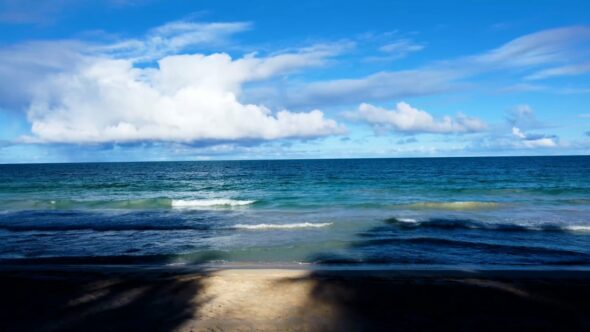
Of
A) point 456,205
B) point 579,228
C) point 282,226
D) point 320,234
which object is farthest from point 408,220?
point 456,205

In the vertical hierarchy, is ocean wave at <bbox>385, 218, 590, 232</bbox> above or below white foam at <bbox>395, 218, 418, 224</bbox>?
below

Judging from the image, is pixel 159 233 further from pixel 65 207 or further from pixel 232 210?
pixel 65 207

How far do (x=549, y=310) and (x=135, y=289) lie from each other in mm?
6756

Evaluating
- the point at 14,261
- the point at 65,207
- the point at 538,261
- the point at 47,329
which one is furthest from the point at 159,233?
the point at 65,207

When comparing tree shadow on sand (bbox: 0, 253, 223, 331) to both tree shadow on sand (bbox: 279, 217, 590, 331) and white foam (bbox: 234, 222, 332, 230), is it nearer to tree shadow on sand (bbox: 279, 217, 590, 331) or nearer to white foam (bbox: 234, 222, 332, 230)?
tree shadow on sand (bbox: 279, 217, 590, 331)

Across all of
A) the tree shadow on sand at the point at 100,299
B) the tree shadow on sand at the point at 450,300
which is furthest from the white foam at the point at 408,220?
the tree shadow on sand at the point at 100,299

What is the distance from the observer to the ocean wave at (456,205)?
21.2 metres

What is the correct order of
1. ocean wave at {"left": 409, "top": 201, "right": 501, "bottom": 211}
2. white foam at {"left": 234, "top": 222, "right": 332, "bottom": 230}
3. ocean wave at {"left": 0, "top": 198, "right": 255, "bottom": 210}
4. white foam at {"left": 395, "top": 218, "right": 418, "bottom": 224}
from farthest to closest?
ocean wave at {"left": 0, "top": 198, "right": 255, "bottom": 210} < ocean wave at {"left": 409, "top": 201, "right": 501, "bottom": 211} < white foam at {"left": 395, "top": 218, "right": 418, "bottom": 224} < white foam at {"left": 234, "top": 222, "right": 332, "bottom": 230}

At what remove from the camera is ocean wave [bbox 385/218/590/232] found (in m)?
14.6

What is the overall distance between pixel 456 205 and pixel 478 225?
6957 millimetres

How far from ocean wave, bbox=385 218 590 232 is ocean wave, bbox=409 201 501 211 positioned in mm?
4997

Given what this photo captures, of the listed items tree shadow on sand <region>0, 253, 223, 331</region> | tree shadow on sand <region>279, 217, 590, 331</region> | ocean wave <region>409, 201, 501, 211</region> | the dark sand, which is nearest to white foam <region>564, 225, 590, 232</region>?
ocean wave <region>409, 201, 501, 211</region>

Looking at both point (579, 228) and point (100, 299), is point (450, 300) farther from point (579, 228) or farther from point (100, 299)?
point (579, 228)

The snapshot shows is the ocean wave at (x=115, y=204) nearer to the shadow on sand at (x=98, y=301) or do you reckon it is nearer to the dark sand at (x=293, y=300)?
the dark sand at (x=293, y=300)
